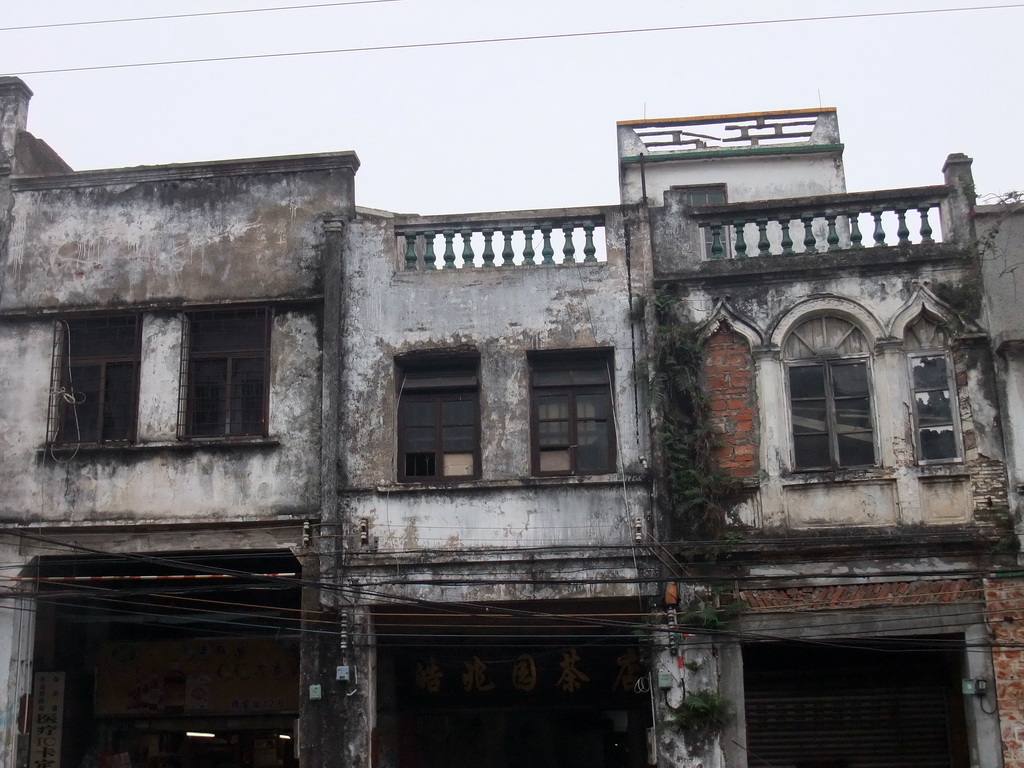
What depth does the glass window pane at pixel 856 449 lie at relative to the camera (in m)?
13.0

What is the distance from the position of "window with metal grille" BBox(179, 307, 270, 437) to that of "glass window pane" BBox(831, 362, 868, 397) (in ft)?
21.6

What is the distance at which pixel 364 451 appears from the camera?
13.5 m

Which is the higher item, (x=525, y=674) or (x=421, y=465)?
(x=421, y=465)

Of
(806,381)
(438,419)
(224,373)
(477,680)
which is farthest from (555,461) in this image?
(224,373)

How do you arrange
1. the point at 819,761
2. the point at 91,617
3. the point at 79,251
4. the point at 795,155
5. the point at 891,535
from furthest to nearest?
1. the point at 795,155
2. the point at 91,617
3. the point at 79,251
4. the point at 819,761
5. the point at 891,535

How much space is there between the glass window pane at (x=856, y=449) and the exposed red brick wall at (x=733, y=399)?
964 mm

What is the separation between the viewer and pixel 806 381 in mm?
13336

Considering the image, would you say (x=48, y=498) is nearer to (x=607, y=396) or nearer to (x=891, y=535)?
(x=607, y=396)

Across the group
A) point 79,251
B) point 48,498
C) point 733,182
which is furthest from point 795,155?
point 48,498

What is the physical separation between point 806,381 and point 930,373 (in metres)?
1.34

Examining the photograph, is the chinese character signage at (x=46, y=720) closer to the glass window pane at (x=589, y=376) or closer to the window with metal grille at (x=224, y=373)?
the window with metal grille at (x=224, y=373)

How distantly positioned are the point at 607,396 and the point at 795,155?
990 cm

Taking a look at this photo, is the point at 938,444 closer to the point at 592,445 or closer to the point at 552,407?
the point at 592,445

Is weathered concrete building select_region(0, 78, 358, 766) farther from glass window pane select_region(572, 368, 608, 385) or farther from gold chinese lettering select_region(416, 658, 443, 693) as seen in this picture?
glass window pane select_region(572, 368, 608, 385)
